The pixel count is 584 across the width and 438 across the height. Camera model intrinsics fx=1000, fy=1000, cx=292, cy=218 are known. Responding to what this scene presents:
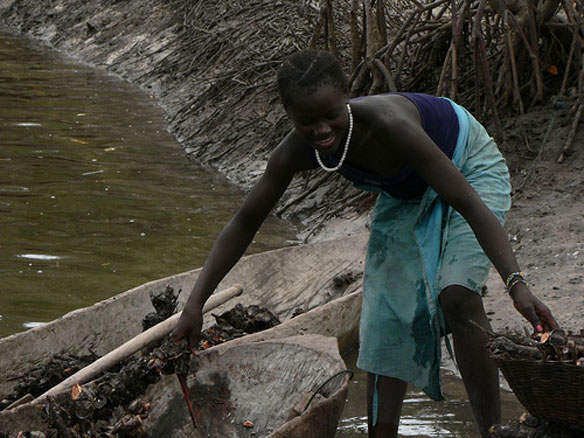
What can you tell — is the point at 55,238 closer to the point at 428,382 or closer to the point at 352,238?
the point at 352,238

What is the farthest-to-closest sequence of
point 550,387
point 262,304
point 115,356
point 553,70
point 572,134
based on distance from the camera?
point 553,70
point 572,134
point 262,304
point 115,356
point 550,387

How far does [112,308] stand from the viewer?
14.1ft

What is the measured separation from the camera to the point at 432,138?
3.09m

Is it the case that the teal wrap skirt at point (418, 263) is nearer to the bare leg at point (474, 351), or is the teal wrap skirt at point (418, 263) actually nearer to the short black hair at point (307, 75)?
the bare leg at point (474, 351)

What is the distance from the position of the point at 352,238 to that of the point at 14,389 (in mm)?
2196

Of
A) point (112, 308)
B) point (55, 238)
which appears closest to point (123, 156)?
point (55, 238)

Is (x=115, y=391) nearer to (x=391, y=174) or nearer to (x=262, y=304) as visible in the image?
(x=391, y=174)

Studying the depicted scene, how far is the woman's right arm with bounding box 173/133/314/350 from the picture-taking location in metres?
3.10

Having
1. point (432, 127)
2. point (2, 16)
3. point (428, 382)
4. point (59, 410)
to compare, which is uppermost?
point (2, 16)

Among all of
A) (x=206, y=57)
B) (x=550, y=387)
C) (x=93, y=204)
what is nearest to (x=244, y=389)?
(x=550, y=387)

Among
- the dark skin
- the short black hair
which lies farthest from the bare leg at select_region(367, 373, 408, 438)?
the short black hair

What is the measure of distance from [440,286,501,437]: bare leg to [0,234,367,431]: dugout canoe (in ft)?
3.52

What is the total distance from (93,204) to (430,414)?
3900mm

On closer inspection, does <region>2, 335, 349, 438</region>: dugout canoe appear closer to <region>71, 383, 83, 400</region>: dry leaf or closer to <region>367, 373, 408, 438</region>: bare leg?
<region>367, 373, 408, 438</region>: bare leg
